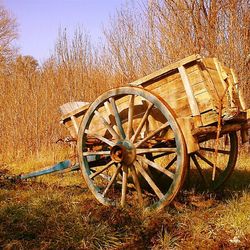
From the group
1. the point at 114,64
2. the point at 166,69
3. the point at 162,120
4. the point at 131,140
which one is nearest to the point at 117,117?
the point at 131,140

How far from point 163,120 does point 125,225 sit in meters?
1.19

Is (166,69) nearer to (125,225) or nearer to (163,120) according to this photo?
(163,120)

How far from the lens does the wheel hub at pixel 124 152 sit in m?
3.63

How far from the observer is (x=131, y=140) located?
12.0 ft

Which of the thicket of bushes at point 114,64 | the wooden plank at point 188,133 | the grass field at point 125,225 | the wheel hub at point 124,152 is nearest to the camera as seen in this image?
the grass field at point 125,225

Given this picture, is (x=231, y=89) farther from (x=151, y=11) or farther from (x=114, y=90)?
(x=151, y=11)

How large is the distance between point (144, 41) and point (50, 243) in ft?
21.4

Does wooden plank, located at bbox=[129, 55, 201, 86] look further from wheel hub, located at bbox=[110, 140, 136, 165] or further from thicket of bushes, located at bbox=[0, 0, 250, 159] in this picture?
thicket of bushes, located at bbox=[0, 0, 250, 159]

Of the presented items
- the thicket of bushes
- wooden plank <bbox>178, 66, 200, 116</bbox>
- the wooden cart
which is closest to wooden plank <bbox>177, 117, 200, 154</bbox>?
the wooden cart

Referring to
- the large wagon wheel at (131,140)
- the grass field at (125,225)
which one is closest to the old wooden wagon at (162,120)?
the large wagon wheel at (131,140)

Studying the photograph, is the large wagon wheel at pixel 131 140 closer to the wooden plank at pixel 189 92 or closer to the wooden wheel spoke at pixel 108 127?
the wooden wheel spoke at pixel 108 127

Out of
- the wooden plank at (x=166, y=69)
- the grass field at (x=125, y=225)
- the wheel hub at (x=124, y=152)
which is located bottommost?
the grass field at (x=125, y=225)

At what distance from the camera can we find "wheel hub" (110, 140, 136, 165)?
363 cm

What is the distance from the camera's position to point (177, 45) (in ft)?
26.3
